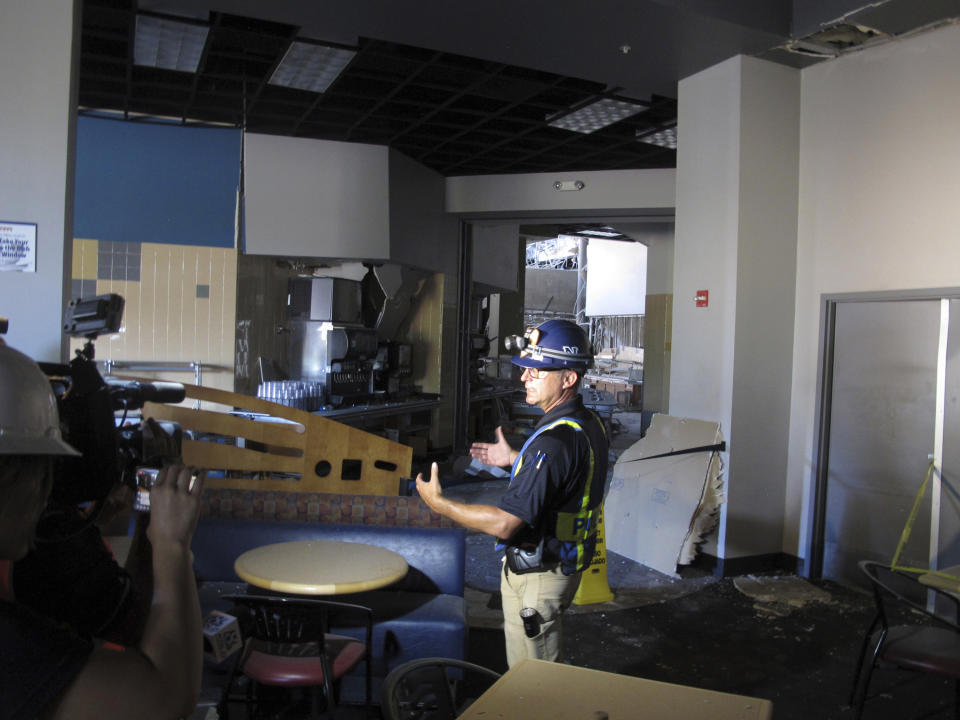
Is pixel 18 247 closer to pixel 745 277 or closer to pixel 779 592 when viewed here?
pixel 745 277

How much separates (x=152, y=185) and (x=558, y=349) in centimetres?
529

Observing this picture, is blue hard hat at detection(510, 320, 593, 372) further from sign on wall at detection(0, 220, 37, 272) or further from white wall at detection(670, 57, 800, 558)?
white wall at detection(670, 57, 800, 558)

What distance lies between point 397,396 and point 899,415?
557 cm

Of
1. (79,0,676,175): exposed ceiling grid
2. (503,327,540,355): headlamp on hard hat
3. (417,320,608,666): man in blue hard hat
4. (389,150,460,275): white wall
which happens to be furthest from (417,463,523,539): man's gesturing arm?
(389,150,460,275): white wall

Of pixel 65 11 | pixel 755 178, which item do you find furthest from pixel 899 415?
pixel 65 11

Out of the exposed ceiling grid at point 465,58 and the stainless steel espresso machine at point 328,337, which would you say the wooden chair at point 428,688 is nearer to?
the exposed ceiling grid at point 465,58

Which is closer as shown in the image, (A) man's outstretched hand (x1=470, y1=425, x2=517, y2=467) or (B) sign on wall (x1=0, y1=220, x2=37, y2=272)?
(A) man's outstretched hand (x1=470, y1=425, x2=517, y2=467)

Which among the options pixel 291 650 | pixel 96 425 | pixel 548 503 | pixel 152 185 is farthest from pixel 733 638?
pixel 152 185

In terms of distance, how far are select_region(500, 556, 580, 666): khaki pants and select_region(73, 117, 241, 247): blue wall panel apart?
5.16 meters

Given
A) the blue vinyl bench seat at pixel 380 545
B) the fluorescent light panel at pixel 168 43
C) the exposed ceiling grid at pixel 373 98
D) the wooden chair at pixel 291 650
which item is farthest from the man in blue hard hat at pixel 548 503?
the fluorescent light panel at pixel 168 43

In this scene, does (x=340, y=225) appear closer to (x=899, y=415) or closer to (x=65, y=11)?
(x=65, y=11)

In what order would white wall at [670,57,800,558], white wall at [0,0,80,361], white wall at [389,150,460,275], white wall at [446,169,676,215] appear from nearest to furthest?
white wall at [0,0,80,361] < white wall at [670,57,800,558] < white wall at [389,150,460,275] < white wall at [446,169,676,215]

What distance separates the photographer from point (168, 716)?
42.9 inches

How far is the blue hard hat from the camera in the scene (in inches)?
103
